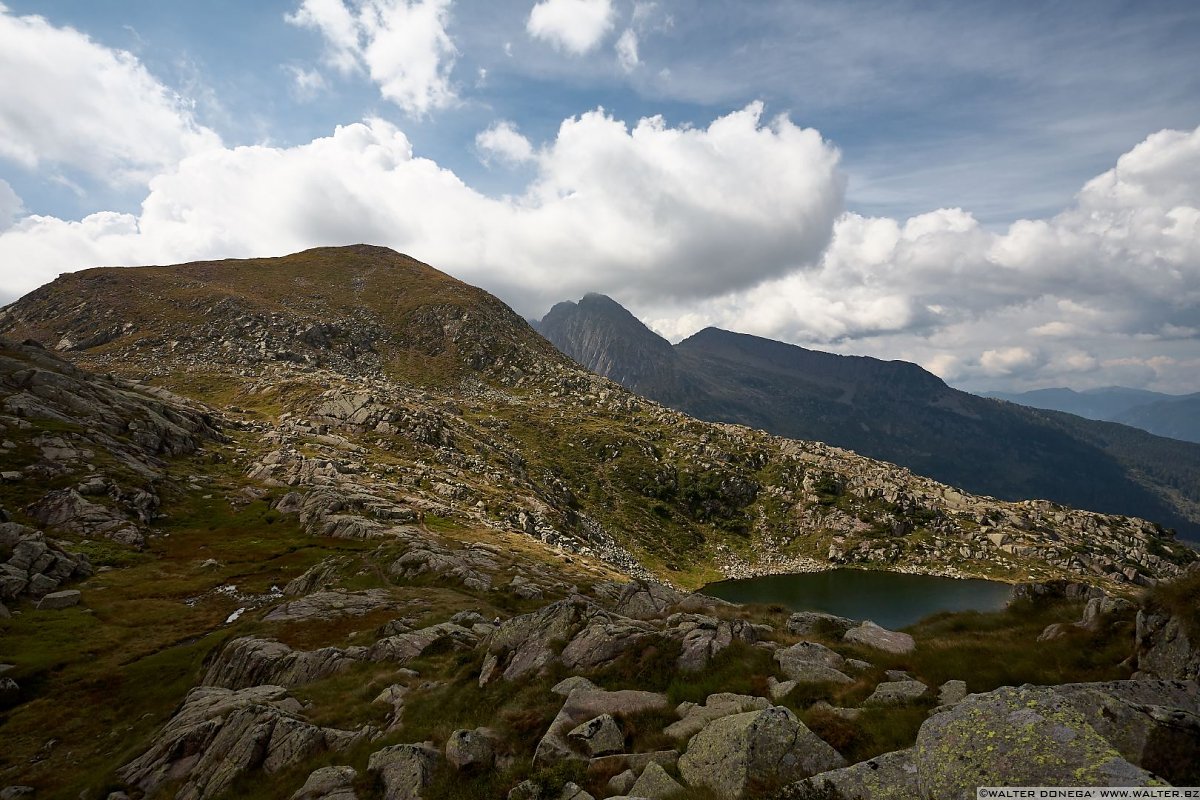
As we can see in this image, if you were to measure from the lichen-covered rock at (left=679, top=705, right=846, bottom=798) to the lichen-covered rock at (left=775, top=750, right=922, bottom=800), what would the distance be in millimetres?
1155

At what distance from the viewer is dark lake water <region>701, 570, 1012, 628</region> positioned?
118 meters

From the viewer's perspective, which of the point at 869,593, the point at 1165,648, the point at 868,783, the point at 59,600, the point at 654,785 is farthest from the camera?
the point at 869,593

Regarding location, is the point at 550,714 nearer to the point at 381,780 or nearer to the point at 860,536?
the point at 381,780

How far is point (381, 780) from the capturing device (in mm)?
18391

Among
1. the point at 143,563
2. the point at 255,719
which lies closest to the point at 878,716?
the point at 255,719

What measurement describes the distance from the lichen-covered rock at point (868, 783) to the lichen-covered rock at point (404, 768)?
42.9 ft

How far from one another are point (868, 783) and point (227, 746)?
2895cm

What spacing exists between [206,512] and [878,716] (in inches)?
3896

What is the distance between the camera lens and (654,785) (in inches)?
514

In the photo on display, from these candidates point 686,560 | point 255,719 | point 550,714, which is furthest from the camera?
point 686,560

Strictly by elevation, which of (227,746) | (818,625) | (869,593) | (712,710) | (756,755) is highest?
(756,755)

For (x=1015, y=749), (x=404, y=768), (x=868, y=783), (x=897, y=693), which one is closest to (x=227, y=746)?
(x=404, y=768)

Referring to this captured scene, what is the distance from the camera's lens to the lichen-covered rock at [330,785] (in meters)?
18.3

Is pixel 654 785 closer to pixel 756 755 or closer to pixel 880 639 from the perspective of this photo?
pixel 756 755
